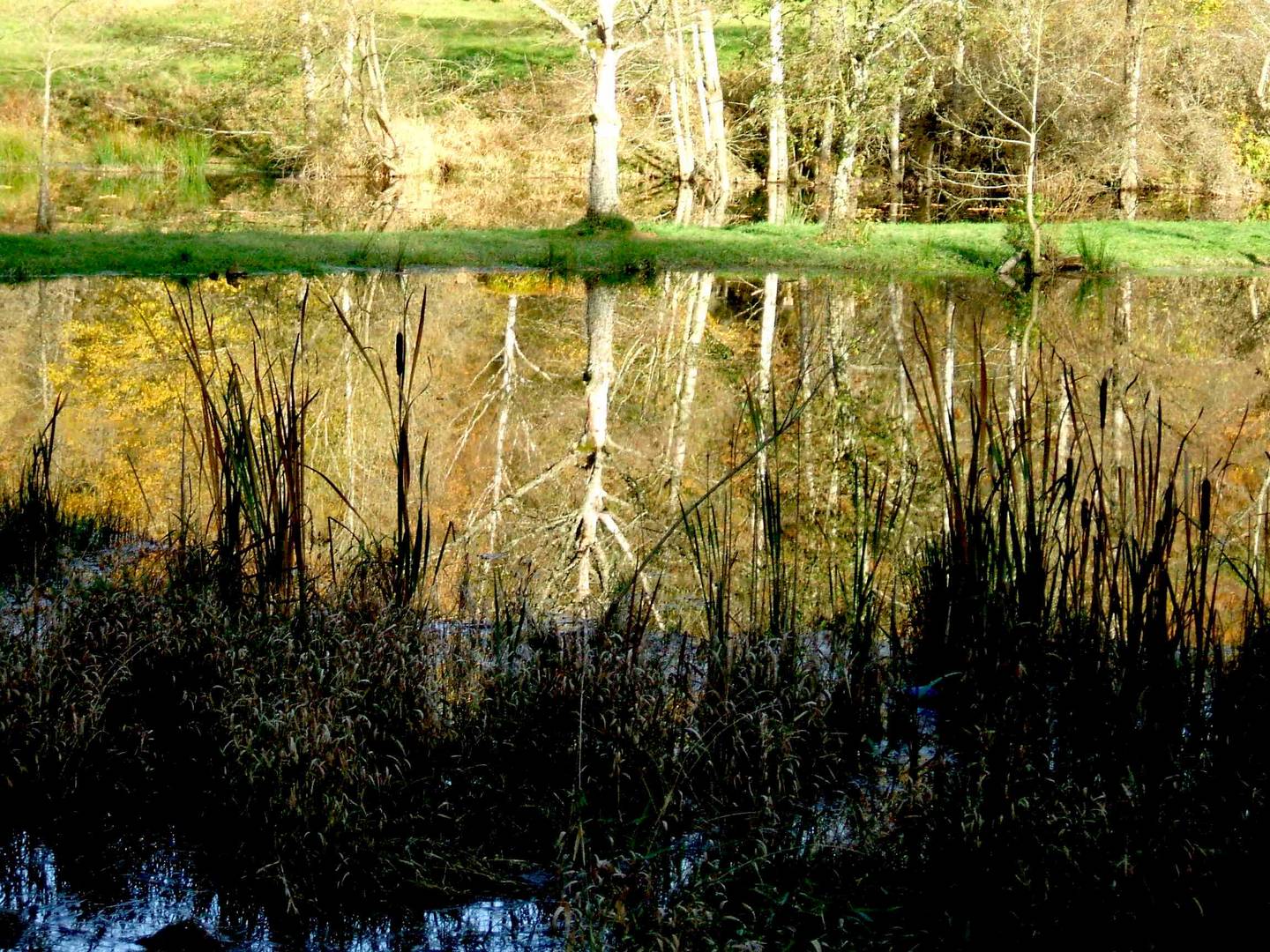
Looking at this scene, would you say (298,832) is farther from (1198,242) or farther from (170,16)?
(170,16)

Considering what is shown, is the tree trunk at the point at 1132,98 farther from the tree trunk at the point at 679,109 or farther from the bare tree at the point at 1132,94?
the tree trunk at the point at 679,109

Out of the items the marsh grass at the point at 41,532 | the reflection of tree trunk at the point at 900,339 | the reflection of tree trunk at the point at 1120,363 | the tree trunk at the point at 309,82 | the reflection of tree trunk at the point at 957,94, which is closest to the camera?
the marsh grass at the point at 41,532

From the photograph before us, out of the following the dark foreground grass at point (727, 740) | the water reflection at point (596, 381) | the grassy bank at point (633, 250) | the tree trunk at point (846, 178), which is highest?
the tree trunk at point (846, 178)

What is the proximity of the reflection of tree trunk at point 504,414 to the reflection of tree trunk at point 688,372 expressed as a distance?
2.71 ft

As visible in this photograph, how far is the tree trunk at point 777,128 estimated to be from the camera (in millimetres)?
23969

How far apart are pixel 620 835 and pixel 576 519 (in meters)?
3.09

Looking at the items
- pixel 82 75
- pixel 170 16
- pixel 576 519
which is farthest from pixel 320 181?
pixel 576 519

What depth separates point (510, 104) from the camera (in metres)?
34.9

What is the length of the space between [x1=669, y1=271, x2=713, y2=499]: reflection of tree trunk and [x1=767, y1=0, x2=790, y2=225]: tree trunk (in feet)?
21.6

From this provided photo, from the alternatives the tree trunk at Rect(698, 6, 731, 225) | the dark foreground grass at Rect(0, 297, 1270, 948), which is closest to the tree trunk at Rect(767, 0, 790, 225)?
the tree trunk at Rect(698, 6, 731, 225)

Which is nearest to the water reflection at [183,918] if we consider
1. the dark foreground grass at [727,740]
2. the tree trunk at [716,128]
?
the dark foreground grass at [727,740]

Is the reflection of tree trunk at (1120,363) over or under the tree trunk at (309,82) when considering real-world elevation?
under

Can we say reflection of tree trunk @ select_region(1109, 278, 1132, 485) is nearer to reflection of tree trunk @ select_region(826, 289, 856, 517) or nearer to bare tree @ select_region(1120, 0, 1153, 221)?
reflection of tree trunk @ select_region(826, 289, 856, 517)

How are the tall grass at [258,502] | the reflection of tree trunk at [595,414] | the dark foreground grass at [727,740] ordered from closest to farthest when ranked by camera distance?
the dark foreground grass at [727,740] → the tall grass at [258,502] → the reflection of tree trunk at [595,414]
